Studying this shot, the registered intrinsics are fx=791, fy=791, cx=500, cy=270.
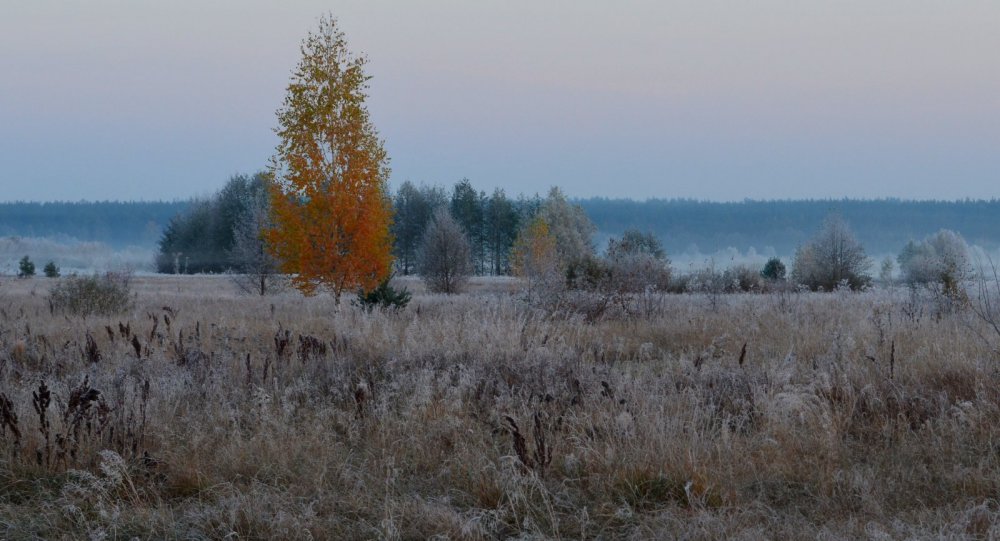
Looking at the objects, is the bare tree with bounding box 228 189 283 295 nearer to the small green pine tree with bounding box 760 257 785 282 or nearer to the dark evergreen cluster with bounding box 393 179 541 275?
the small green pine tree with bounding box 760 257 785 282

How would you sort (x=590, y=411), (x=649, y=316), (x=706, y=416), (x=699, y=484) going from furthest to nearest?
1. (x=649, y=316)
2. (x=590, y=411)
3. (x=706, y=416)
4. (x=699, y=484)

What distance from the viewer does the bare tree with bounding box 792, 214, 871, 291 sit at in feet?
126

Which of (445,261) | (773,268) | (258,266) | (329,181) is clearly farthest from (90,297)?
(773,268)

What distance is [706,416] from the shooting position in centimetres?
528

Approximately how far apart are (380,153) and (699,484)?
1300cm

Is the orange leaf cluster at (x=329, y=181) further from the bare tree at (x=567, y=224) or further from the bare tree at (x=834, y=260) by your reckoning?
the bare tree at (x=567, y=224)

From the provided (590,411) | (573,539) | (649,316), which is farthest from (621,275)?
(573,539)

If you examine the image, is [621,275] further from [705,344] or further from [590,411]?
[590,411]

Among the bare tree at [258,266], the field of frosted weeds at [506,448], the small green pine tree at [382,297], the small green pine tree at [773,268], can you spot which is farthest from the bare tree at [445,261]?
the field of frosted weeds at [506,448]

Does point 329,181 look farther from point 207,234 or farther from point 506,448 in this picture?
point 207,234

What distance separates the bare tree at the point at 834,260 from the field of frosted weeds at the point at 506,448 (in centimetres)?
3283

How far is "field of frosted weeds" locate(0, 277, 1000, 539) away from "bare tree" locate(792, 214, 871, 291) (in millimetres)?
32826

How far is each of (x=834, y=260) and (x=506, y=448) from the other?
38.9 m

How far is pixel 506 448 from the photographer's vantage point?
518cm
